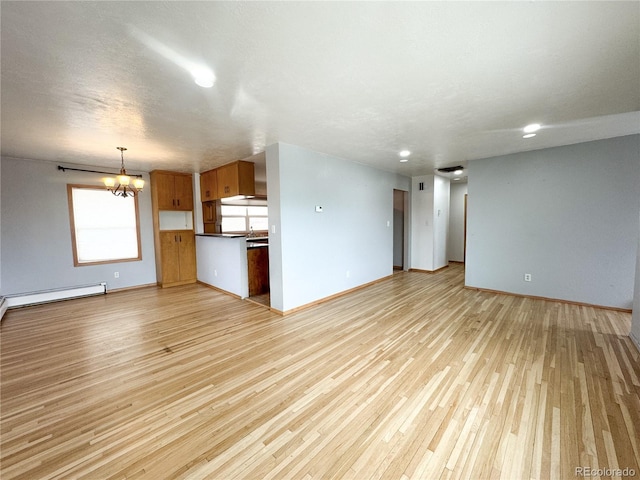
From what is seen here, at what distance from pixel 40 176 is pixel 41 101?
3.25 metres

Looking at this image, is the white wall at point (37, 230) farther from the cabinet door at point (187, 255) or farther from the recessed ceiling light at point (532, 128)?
the recessed ceiling light at point (532, 128)

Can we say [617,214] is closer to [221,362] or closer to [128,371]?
[221,362]

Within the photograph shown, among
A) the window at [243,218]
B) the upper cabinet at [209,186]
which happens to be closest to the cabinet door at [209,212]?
the upper cabinet at [209,186]

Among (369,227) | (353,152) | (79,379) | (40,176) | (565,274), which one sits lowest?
(79,379)

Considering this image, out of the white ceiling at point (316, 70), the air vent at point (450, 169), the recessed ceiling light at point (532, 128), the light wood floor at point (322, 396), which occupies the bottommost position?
the light wood floor at point (322, 396)

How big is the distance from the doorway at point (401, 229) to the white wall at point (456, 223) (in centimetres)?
203

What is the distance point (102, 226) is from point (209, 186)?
2.21 metres

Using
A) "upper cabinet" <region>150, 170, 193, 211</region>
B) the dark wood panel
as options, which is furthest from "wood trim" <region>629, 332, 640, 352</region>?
"upper cabinet" <region>150, 170, 193, 211</region>

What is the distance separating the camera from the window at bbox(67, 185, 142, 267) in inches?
190

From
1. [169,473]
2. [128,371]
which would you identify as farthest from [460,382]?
[128,371]

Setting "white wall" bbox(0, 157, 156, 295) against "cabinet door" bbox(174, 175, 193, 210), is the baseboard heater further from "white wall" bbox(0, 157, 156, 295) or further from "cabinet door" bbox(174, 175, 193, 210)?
"cabinet door" bbox(174, 175, 193, 210)

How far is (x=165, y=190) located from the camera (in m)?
5.53

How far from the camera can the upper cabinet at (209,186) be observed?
17.6 ft

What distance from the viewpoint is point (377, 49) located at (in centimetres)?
163
